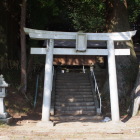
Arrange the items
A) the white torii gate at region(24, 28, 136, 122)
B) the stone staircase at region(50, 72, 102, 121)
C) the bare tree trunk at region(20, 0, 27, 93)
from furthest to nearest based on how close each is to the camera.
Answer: the bare tree trunk at region(20, 0, 27, 93) < the stone staircase at region(50, 72, 102, 121) < the white torii gate at region(24, 28, 136, 122)

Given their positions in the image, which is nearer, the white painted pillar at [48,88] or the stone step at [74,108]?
the white painted pillar at [48,88]

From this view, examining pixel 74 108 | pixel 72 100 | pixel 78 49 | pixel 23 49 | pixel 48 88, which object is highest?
pixel 23 49

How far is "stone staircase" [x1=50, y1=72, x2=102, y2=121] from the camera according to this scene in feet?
36.0

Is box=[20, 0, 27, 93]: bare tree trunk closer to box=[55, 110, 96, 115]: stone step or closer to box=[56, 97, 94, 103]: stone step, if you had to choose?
box=[56, 97, 94, 103]: stone step

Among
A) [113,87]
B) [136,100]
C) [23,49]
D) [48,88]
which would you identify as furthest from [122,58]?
[48,88]

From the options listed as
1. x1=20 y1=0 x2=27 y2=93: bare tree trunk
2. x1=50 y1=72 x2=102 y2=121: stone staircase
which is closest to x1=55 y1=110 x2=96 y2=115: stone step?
x1=50 y1=72 x2=102 y2=121: stone staircase

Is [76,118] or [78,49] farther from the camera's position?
[76,118]

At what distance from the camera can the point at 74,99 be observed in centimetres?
1253

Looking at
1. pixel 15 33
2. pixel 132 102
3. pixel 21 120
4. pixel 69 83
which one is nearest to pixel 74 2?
pixel 15 33

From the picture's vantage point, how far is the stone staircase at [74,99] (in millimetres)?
10977

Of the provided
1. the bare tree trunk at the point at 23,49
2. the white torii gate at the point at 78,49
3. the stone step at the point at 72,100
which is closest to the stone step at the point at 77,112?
the stone step at the point at 72,100

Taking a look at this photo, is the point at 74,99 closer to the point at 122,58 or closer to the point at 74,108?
the point at 74,108

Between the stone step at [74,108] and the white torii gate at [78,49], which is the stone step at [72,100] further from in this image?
the white torii gate at [78,49]

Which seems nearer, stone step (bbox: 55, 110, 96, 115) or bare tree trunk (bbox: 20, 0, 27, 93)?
stone step (bbox: 55, 110, 96, 115)
